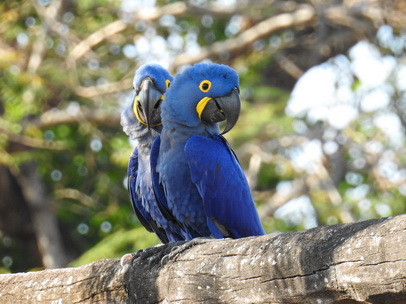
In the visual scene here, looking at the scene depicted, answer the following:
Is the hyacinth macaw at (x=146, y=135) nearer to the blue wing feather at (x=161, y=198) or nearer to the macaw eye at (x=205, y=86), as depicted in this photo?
the blue wing feather at (x=161, y=198)

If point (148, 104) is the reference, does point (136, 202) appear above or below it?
below

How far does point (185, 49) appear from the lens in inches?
423

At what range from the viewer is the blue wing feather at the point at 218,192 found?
421 centimetres

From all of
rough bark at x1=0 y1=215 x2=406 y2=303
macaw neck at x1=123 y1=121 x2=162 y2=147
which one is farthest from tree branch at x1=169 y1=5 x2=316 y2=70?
rough bark at x1=0 y1=215 x2=406 y2=303

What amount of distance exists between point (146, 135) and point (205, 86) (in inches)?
29.9

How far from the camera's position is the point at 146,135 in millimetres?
4922

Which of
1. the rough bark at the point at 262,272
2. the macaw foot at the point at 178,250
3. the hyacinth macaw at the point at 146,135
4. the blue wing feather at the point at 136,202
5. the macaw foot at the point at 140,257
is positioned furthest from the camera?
the blue wing feather at the point at 136,202

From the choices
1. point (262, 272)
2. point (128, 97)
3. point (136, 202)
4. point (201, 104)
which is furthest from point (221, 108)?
point (128, 97)

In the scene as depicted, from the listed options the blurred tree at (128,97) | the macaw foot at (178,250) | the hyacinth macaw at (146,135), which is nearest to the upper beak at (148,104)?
the hyacinth macaw at (146,135)

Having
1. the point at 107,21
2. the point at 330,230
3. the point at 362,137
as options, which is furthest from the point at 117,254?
the point at 330,230

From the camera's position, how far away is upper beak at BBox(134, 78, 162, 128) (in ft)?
15.7

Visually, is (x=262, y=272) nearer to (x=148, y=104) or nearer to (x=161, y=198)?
(x=161, y=198)

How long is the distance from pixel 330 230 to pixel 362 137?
8.22 metres

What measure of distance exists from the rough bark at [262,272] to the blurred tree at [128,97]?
20.8ft
